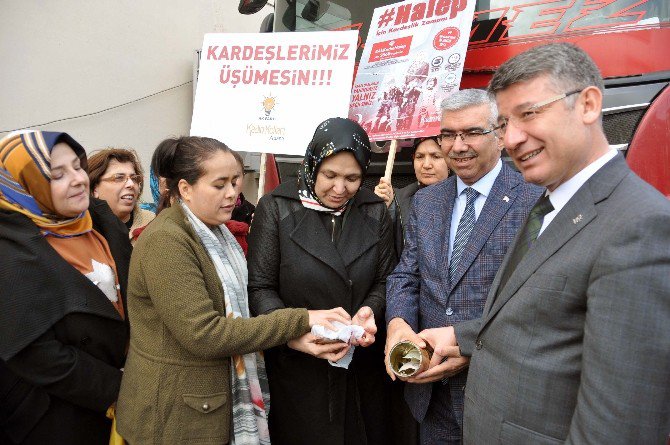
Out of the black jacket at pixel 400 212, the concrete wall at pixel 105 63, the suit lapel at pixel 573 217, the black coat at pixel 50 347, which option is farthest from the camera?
the concrete wall at pixel 105 63

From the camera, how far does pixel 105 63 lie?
23.3 feet

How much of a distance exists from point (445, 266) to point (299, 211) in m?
0.65

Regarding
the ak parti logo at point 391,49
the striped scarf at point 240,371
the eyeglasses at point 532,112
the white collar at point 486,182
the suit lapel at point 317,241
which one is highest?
the ak parti logo at point 391,49

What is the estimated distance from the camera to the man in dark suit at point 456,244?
184 centimetres

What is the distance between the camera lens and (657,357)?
97 cm

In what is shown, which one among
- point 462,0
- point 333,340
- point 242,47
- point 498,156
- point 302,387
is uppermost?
point 462,0

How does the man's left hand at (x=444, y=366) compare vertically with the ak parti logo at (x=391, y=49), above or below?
below

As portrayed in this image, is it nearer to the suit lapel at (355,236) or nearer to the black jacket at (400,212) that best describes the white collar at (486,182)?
the black jacket at (400,212)

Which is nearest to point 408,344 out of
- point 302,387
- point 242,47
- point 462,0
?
point 302,387

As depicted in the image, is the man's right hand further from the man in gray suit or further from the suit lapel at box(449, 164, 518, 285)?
the man in gray suit

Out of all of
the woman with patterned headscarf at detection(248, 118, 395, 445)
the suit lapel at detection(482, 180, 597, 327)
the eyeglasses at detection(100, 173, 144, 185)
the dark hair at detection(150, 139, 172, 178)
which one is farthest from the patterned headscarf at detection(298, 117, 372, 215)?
the eyeglasses at detection(100, 173, 144, 185)

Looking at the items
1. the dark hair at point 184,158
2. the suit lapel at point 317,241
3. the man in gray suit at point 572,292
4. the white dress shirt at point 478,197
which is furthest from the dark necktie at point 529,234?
the dark hair at point 184,158

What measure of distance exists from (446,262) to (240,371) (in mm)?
855

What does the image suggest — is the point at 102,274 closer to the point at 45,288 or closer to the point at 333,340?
the point at 45,288
